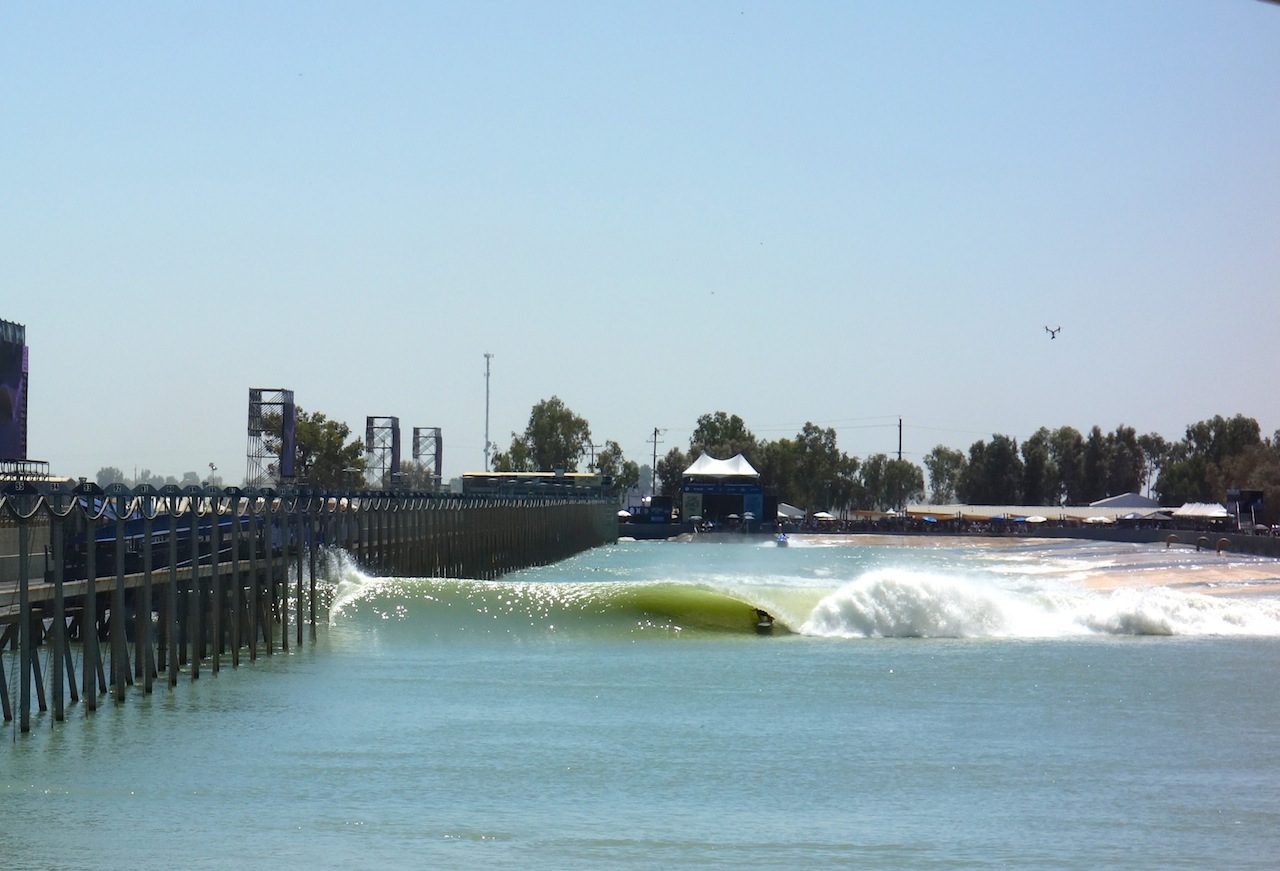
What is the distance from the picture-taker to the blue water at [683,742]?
58.1 ft

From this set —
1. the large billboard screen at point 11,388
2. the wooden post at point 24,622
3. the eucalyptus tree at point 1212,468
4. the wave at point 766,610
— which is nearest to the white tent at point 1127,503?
the eucalyptus tree at point 1212,468

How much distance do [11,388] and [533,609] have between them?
3650 cm

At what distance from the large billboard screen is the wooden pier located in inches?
848

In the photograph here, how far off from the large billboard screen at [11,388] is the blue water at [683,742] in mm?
30725

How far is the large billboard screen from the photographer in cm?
6738

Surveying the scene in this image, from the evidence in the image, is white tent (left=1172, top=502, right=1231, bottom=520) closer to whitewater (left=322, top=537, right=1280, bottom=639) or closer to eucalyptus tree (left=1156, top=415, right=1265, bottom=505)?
eucalyptus tree (left=1156, top=415, right=1265, bottom=505)

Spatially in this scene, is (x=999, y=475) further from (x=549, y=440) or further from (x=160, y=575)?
(x=160, y=575)

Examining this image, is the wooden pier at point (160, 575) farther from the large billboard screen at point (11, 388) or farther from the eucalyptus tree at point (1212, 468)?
the eucalyptus tree at point (1212, 468)

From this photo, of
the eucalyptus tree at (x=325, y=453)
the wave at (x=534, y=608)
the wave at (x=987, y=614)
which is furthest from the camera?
the eucalyptus tree at (x=325, y=453)

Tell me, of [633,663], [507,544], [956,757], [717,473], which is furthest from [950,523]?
[956,757]

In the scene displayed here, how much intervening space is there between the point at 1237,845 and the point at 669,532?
119 m

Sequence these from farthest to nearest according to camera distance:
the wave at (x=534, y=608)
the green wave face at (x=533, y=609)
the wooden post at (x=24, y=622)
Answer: the wave at (x=534, y=608) < the green wave face at (x=533, y=609) < the wooden post at (x=24, y=622)

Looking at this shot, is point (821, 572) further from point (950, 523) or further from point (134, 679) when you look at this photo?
point (950, 523)

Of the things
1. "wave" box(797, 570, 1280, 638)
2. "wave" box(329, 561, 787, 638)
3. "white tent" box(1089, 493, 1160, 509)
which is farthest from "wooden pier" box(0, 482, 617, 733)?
"white tent" box(1089, 493, 1160, 509)
